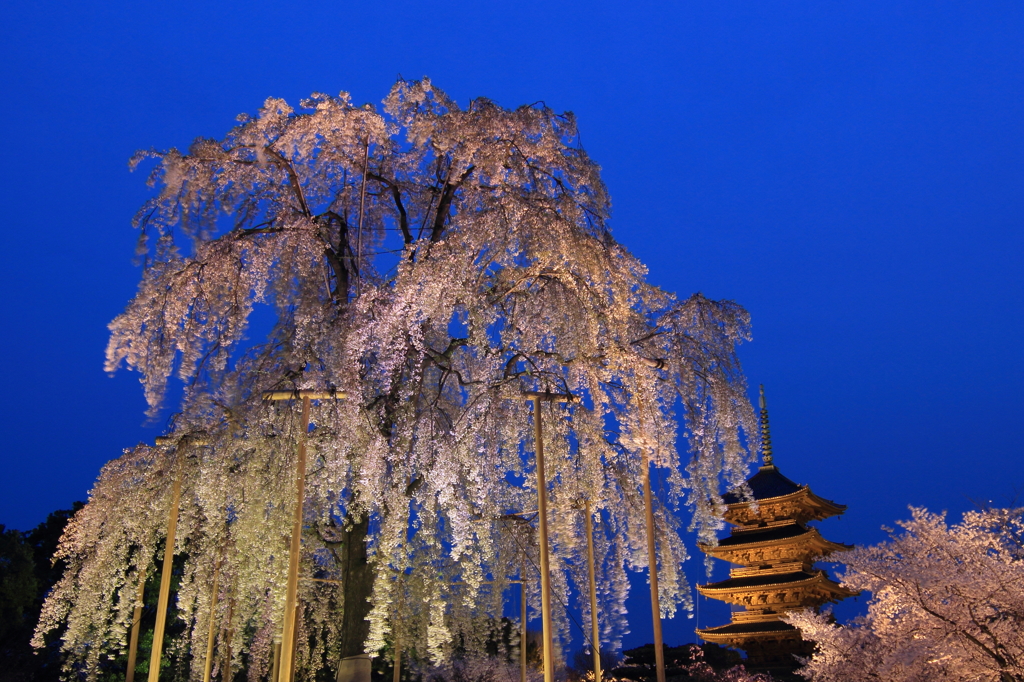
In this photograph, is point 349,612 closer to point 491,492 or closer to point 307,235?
point 491,492

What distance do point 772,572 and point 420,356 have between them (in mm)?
21054

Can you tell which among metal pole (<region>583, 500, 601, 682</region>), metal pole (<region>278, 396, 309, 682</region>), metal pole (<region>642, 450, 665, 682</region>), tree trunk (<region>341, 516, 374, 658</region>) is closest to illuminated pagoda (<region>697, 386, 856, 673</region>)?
metal pole (<region>583, 500, 601, 682</region>)

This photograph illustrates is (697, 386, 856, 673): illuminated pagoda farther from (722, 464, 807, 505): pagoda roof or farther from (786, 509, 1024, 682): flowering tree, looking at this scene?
(786, 509, 1024, 682): flowering tree

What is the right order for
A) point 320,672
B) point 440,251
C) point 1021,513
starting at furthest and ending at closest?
point 320,672 < point 1021,513 < point 440,251

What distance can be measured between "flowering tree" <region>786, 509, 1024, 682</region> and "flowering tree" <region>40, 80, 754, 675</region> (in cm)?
349

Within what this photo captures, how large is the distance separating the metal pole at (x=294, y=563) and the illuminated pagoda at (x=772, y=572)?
18.3m

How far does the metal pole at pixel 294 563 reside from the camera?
805cm

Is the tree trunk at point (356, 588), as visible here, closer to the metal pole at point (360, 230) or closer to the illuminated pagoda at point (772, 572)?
the metal pole at point (360, 230)

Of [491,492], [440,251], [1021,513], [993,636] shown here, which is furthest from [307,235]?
[1021,513]

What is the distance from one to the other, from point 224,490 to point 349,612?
84.0 inches

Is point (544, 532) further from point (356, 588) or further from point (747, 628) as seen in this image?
point (747, 628)

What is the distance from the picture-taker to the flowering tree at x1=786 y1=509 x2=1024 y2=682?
934cm

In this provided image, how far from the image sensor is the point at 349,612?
903 cm

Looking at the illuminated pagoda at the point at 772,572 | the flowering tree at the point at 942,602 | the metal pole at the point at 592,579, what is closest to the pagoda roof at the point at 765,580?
the illuminated pagoda at the point at 772,572
